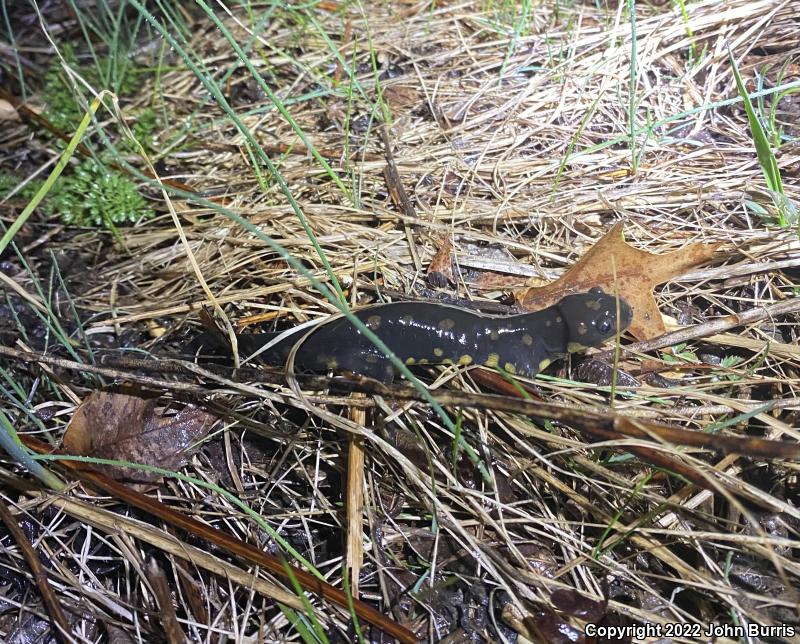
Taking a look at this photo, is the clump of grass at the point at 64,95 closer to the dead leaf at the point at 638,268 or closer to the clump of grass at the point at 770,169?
the dead leaf at the point at 638,268

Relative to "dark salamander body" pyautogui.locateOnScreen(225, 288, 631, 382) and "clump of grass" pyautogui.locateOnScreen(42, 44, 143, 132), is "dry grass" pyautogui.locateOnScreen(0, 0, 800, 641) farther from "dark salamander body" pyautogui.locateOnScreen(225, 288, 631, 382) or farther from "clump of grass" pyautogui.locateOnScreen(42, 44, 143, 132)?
"clump of grass" pyautogui.locateOnScreen(42, 44, 143, 132)

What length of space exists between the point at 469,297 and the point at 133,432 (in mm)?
1711

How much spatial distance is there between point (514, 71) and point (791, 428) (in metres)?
2.68

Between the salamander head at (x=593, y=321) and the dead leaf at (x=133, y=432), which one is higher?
the salamander head at (x=593, y=321)

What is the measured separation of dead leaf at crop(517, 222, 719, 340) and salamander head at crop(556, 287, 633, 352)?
0.23 feet

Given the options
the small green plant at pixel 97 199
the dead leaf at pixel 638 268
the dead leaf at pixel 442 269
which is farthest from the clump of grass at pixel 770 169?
the small green plant at pixel 97 199

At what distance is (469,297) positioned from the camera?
314 centimetres

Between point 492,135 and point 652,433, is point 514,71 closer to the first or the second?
point 492,135

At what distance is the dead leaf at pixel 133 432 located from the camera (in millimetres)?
2623

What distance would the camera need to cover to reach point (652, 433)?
183 cm

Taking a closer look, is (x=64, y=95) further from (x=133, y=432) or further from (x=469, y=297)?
(x=469, y=297)

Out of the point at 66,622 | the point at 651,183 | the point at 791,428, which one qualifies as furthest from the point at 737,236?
the point at 66,622

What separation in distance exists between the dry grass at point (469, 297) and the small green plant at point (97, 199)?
0.16 metres

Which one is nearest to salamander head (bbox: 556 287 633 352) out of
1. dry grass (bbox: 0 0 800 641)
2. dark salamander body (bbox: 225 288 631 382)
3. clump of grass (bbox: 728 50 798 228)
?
dark salamander body (bbox: 225 288 631 382)
